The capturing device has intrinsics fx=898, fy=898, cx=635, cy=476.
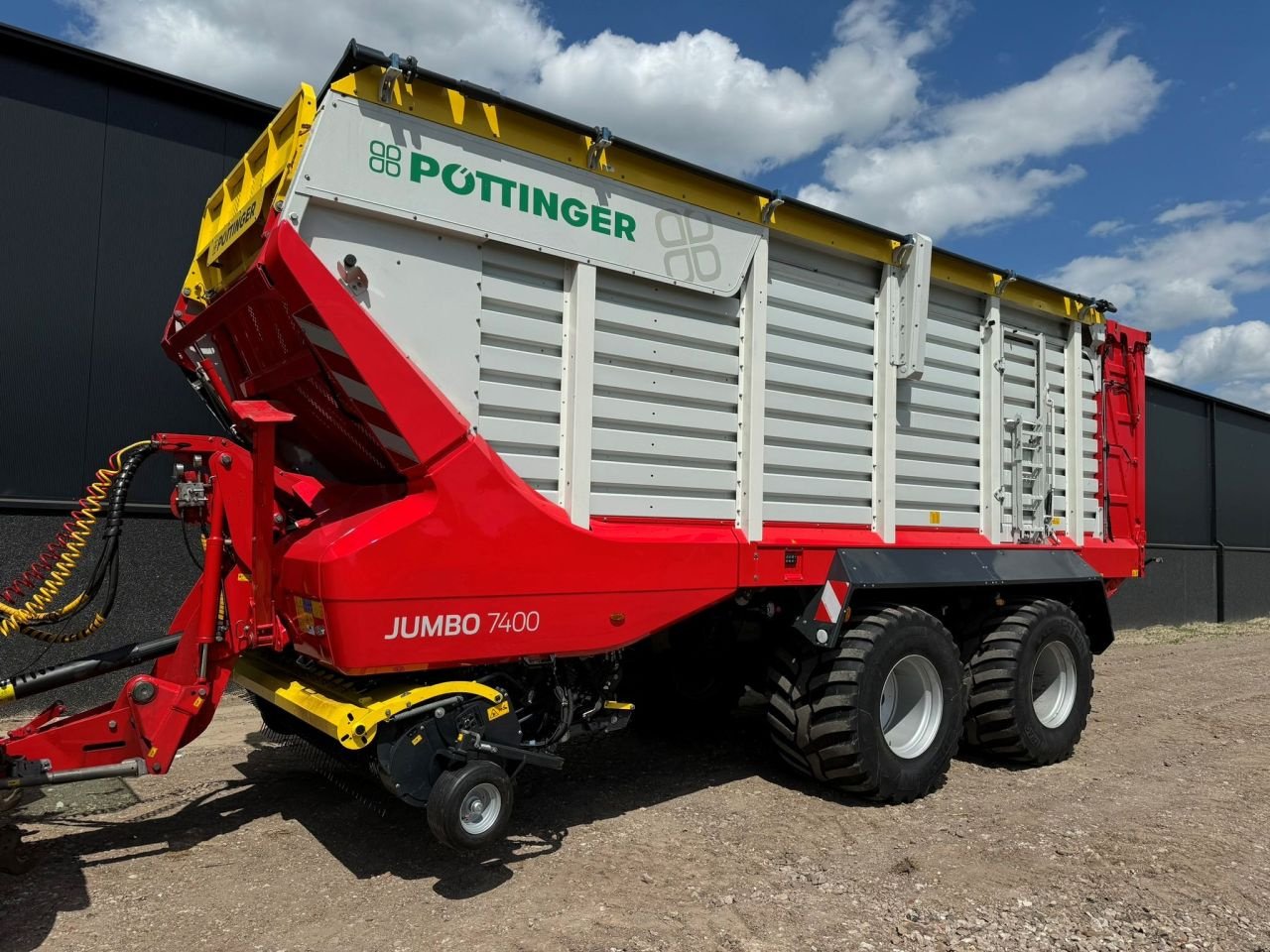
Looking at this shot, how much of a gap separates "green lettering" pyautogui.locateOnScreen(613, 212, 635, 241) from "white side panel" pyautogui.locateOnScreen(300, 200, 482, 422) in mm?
690

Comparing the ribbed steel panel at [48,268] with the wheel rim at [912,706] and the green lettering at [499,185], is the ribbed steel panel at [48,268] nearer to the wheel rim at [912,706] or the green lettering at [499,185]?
the green lettering at [499,185]

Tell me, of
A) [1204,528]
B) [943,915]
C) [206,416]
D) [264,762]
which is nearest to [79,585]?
[206,416]

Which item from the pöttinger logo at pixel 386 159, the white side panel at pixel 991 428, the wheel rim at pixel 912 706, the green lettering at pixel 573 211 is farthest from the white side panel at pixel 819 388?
the pöttinger logo at pixel 386 159

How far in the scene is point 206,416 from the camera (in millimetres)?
7359

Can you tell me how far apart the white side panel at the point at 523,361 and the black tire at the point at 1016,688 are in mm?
3090

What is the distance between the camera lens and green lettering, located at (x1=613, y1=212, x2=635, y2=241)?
4.07 metres

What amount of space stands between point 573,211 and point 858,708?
278 cm

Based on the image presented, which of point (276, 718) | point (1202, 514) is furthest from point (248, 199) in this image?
point (1202, 514)

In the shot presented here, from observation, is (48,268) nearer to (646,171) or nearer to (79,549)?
(79,549)

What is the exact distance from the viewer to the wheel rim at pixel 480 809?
3410 mm

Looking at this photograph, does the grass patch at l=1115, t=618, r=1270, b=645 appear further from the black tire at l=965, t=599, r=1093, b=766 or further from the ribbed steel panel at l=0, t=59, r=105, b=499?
the ribbed steel panel at l=0, t=59, r=105, b=499

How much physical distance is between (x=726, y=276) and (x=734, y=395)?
58 cm

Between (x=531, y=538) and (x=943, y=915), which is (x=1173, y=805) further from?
(x=531, y=538)

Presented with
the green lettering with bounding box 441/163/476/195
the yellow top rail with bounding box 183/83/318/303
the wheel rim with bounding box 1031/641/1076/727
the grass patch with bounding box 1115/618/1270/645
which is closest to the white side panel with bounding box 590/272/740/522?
the green lettering with bounding box 441/163/476/195
